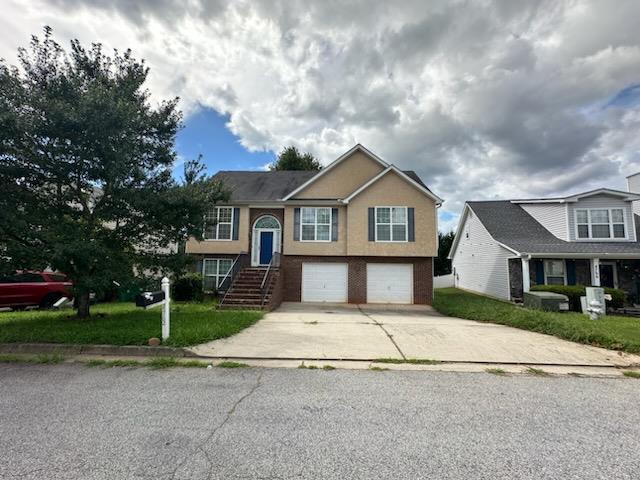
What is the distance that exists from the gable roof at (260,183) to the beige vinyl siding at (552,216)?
46.3 feet

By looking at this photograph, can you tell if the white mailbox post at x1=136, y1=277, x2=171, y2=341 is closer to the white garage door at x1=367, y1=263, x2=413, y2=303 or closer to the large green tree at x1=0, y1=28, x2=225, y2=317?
the large green tree at x1=0, y1=28, x2=225, y2=317

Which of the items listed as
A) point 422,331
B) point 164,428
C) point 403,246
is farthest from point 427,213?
point 164,428

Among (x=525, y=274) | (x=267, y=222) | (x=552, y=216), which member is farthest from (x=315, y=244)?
(x=552, y=216)

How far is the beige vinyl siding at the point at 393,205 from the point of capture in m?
15.9

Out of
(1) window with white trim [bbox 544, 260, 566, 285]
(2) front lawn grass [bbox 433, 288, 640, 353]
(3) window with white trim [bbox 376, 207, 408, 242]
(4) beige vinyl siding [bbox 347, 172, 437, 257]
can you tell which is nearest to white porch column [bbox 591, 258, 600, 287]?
(1) window with white trim [bbox 544, 260, 566, 285]

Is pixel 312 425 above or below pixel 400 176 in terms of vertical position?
below

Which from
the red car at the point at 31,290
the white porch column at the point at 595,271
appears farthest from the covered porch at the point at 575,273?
the red car at the point at 31,290

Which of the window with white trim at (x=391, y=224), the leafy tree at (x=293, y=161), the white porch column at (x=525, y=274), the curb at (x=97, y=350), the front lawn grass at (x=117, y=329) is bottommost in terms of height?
the curb at (x=97, y=350)

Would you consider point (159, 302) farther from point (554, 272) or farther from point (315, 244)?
point (554, 272)

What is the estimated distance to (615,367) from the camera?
5938 mm

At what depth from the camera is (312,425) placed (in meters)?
3.56

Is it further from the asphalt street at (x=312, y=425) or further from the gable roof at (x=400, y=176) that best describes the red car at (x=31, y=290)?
the gable roof at (x=400, y=176)

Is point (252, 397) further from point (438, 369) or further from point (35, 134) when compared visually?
point (35, 134)

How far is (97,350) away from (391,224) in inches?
511
